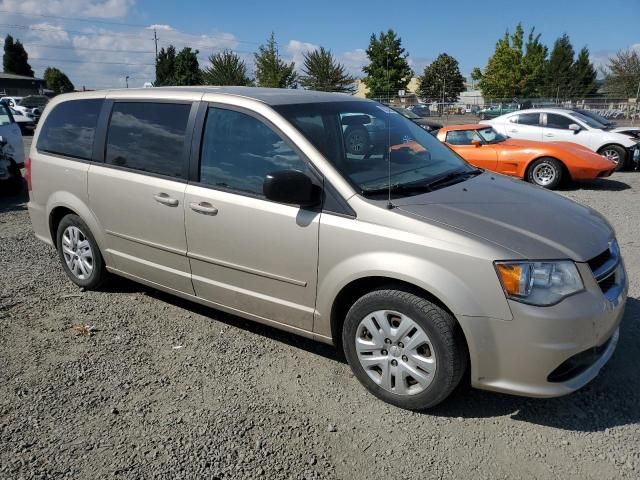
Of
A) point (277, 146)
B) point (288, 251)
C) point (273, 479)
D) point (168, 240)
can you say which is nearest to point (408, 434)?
point (273, 479)

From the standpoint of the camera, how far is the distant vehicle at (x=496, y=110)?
33.5 meters

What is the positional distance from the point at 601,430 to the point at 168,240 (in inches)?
119

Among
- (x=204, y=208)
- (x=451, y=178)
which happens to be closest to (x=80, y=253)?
(x=204, y=208)

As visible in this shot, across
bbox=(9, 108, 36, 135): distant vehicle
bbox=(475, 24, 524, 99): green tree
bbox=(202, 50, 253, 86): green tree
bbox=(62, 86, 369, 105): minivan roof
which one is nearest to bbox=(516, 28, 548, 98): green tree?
bbox=(475, 24, 524, 99): green tree

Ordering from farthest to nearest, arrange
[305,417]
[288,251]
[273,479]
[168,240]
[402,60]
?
[402,60]
[168,240]
[288,251]
[305,417]
[273,479]

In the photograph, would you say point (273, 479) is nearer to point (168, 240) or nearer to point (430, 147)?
point (168, 240)

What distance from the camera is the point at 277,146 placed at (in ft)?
11.0

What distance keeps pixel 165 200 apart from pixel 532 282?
2.52 meters

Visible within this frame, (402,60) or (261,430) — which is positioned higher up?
(402,60)

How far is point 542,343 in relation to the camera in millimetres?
2609

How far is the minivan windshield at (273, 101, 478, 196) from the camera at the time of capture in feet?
10.7

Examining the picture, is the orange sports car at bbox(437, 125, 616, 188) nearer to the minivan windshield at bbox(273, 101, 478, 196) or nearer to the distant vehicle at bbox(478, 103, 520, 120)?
the minivan windshield at bbox(273, 101, 478, 196)

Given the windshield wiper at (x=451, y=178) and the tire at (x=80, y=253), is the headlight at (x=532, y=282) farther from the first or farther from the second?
the tire at (x=80, y=253)

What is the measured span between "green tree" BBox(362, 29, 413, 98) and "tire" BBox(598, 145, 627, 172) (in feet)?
128
